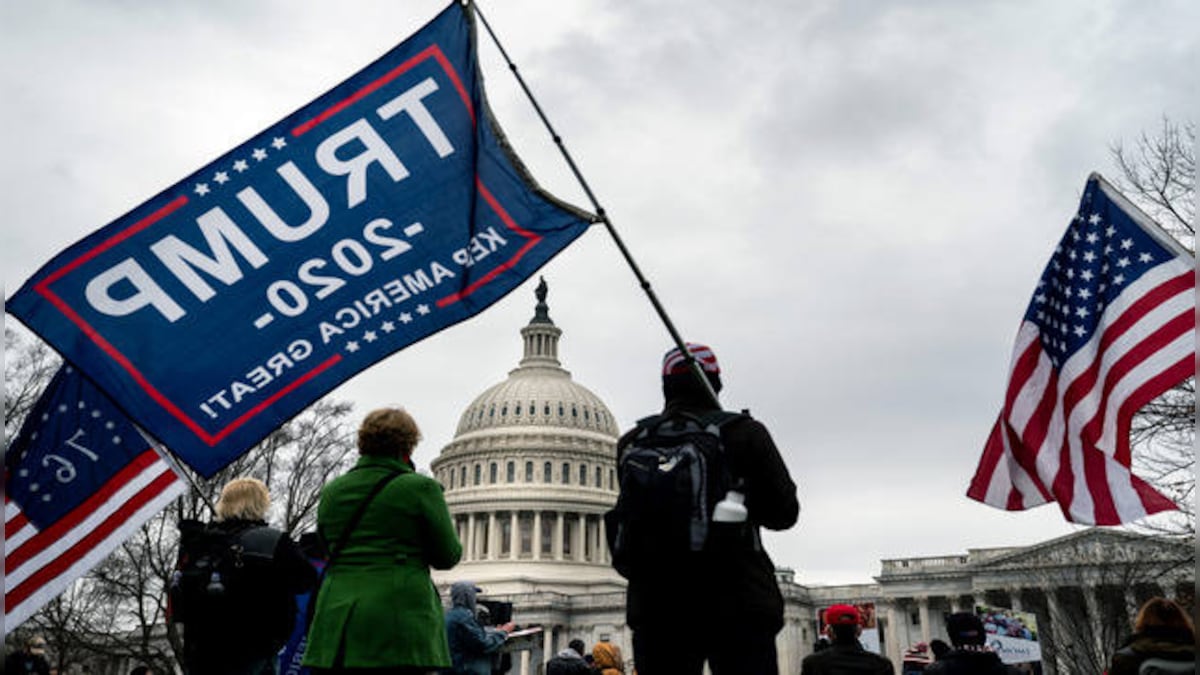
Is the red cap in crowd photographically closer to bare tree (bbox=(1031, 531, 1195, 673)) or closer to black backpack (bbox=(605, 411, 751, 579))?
black backpack (bbox=(605, 411, 751, 579))

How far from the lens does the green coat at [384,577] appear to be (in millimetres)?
5113

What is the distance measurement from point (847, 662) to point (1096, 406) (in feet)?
8.32

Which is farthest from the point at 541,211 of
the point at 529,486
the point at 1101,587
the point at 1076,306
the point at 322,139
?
the point at 529,486

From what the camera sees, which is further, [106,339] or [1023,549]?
[1023,549]

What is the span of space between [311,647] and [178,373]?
208cm

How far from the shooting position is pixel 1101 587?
1823 inches

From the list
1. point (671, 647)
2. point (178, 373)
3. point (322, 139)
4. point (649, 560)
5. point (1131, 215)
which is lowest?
point (671, 647)

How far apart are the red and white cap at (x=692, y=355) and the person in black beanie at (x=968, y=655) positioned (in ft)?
10.6

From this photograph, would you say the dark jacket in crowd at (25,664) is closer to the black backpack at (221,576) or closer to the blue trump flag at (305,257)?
the black backpack at (221,576)

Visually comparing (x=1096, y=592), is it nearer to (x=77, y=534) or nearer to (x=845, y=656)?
(x=845, y=656)

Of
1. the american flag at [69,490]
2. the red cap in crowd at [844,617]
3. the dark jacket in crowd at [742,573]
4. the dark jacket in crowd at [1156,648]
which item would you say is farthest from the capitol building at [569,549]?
the dark jacket in crowd at [742,573]

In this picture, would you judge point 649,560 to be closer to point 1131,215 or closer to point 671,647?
point 671,647

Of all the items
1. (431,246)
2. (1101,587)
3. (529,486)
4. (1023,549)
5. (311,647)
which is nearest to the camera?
(311,647)

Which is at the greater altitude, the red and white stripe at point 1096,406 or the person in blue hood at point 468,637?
the red and white stripe at point 1096,406
